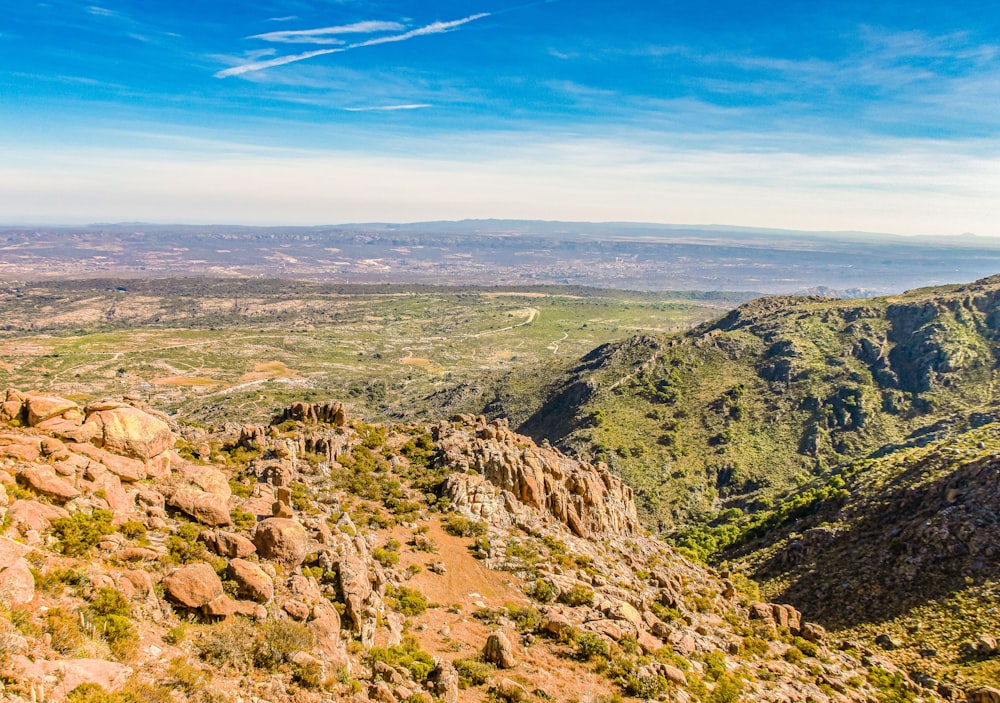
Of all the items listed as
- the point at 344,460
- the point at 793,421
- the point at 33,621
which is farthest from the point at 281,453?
the point at 793,421

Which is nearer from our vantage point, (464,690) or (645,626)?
(464,690)

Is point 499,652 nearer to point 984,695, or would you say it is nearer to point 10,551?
point 10,551

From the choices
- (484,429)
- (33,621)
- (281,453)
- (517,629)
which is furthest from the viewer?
(484,429)

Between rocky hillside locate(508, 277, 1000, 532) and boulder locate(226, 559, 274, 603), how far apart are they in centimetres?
5563

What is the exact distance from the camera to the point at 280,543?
1733 centimetres

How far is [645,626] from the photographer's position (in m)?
23.9

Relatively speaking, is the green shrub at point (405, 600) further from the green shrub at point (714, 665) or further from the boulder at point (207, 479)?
the green shrub at point (714, 665)

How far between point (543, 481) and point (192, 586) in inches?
916

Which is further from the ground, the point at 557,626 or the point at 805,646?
the point at 557,626

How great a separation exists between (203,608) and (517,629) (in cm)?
1163

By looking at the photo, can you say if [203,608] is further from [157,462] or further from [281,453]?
[281,453]

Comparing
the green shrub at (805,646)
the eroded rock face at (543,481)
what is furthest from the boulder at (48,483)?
the green shrub at (805,646)

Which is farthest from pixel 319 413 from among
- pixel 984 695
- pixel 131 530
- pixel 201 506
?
pixel 984 695

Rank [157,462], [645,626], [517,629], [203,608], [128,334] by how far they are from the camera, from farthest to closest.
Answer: [128,334], [645,626], [517,629], [157,462], [203,608]
